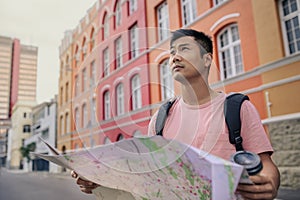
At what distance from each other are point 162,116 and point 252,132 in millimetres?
212

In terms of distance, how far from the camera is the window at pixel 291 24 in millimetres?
Result: 4074

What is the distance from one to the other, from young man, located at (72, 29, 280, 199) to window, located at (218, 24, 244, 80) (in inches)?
169

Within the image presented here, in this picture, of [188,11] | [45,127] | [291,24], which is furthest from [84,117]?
[45,127]

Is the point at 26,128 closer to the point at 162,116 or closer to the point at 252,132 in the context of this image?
the point at 162,116

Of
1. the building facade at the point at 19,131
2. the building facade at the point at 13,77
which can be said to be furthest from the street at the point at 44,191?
the building facade at the point at 13,77

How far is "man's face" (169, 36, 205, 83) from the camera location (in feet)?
1.82

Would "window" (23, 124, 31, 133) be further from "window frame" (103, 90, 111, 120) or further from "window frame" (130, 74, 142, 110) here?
"window frame" (103, 90, 111, 120)

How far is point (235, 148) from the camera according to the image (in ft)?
1.76

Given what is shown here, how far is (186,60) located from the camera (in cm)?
55

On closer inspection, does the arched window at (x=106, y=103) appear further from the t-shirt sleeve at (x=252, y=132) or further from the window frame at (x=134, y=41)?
the t-shirt sleeve at (x=252, y=132)

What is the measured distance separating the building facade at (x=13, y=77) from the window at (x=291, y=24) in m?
28.5

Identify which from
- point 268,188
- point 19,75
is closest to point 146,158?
point 268,188

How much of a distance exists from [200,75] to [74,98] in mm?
328

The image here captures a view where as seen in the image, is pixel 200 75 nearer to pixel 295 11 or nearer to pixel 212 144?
pixel 212 144
